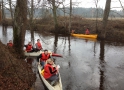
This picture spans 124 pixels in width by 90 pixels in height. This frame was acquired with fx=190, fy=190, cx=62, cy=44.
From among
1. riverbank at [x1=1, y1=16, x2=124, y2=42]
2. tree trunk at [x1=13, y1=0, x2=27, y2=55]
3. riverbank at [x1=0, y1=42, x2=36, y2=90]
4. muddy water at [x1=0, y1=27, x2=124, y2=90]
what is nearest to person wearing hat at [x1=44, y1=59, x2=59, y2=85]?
muddy water at [x1=0, y1=27, x2=124, y2=90]

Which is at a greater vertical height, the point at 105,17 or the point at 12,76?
the point at 105,17

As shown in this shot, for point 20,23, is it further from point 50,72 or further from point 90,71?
point 90,71

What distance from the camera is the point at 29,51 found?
16.2 meters

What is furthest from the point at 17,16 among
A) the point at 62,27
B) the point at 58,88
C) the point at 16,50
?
the point at 62,27

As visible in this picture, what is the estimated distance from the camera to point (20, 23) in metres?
13.1

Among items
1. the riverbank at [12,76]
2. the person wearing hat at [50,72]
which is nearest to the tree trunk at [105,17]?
the riverbank at [12,76]

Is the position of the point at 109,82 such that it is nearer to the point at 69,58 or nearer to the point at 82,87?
the point at 82,87

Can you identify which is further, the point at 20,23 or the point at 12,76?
the point at 20,23

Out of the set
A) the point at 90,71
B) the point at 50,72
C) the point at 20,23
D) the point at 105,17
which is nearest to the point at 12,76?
the point at 50,72

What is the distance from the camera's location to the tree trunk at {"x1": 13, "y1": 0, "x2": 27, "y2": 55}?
12.9m

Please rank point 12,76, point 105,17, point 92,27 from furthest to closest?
point 92,27, point 105,17, point 12,76

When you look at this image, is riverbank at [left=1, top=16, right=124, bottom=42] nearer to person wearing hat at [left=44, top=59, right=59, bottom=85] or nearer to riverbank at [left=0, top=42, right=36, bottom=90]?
person wearing hat at [left=44, top=59, right=59, bottom=85]

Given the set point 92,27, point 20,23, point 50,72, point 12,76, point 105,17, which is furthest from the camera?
point 92,27

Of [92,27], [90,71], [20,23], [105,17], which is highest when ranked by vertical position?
[105,17]
